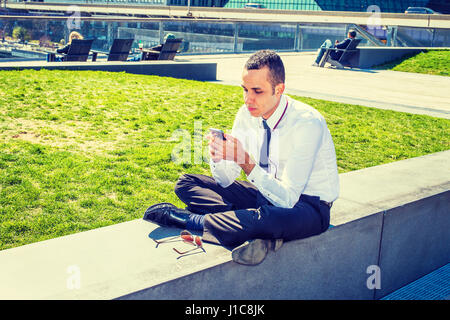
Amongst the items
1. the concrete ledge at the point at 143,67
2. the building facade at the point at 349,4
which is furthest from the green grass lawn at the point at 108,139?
the building facade at the point at 349,4

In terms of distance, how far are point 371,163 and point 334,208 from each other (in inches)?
131

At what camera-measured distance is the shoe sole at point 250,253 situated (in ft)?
9.93

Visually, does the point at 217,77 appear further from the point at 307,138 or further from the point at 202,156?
the point at 307,138

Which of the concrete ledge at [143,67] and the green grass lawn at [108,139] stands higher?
the concrete ledge at [143,67]

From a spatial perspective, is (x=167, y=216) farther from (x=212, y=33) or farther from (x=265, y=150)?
(x=212, y=33)

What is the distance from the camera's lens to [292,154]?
3.39 metres

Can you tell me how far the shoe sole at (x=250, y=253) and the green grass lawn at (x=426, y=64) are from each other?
695 inches

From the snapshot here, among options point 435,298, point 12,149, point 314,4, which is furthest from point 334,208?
point 314,4

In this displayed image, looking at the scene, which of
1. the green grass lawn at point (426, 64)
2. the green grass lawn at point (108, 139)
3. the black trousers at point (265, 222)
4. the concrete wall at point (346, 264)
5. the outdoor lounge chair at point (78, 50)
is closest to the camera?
the concrete wall at point (346, 264)

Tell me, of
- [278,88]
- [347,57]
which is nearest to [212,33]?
[347,57]

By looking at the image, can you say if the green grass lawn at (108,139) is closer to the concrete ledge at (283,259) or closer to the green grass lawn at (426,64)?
the concrete ledge at (283,259)

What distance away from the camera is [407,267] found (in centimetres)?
438
